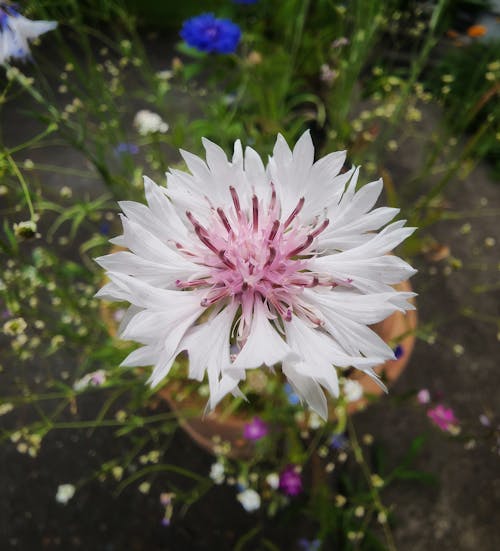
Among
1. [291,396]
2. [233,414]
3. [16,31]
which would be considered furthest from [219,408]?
[16,31]

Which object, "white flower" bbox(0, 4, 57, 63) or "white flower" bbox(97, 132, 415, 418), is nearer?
"white flower" bbox(97, 132, 415, 418)

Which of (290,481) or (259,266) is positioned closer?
(259,266)

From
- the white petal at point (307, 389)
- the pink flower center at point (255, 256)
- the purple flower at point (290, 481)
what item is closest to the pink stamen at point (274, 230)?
the pink flower center at point (255, 256)

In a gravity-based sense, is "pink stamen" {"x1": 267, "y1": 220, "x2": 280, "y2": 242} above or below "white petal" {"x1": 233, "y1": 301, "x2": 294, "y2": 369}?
above

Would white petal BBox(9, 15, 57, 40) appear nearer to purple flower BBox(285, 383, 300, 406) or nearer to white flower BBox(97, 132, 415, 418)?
white flower BBox(97, 132, 415, 418)

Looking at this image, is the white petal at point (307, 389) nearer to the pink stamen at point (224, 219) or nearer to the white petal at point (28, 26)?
the pink stamen at point (224, 219)

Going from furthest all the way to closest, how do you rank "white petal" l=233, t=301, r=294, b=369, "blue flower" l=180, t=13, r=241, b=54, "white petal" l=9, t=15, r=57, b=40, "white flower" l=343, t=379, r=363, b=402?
"blue flower" l=180, t=13, r=241, b=54 → "white flower" l=343, t=379, r=363, b=402 → "white petal" l=9, t=15, r=57, b=40 → "white petal" l=233, t=301, r=294, b=369

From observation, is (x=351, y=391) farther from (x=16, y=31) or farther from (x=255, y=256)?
(x=16, y=31)

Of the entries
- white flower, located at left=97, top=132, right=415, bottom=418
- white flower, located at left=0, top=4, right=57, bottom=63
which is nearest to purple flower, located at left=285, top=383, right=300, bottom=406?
white flower, located at left=97, top=132, right=415, bottom=418
